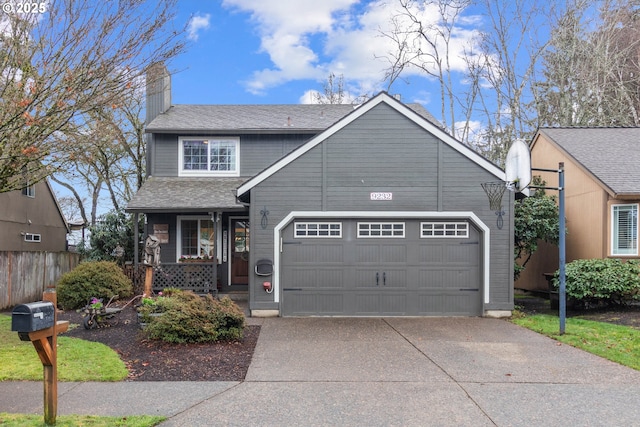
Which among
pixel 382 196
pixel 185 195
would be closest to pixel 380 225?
pixel 382 196

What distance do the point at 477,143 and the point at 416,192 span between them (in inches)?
614

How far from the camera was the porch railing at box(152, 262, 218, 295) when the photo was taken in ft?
43.7

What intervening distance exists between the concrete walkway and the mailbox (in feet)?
4.24

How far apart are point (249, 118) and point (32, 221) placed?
9382 mm

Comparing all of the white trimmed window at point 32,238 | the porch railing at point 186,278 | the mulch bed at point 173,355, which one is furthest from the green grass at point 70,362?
the white trimmed window at point 32,238

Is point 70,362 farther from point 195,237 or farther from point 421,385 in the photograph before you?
point 195,237

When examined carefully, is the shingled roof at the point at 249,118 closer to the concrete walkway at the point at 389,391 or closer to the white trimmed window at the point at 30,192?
the white trimmed window at the point at 30,192

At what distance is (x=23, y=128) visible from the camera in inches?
287

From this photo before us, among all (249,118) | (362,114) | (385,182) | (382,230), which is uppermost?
(249,118)

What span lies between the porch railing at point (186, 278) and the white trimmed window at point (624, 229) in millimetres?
10846

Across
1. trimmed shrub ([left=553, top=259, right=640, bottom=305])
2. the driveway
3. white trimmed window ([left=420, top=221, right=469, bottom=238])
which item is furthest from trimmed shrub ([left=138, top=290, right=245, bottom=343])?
trimmed shrub ([left=553, top=259, right=640, bottom=305])

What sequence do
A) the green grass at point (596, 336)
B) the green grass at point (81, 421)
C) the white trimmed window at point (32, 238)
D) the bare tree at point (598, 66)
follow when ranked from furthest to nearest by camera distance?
the bare tree at point (598, 66) → the white trimmed window at point (32, 238) → the green grass at point (596, 336) → the green grass at point (81, 421)

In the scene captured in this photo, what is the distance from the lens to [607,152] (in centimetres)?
1427

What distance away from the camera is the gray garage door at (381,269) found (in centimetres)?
1086
